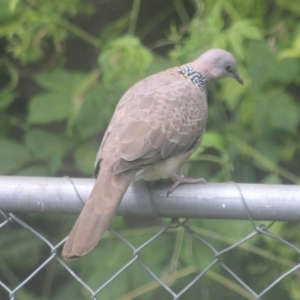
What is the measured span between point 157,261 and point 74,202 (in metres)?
1.14

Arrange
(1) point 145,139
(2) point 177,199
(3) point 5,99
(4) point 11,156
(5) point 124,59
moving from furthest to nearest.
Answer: (3) point 5,99 → (4) point 11,156 → (5) point 124,59 → (1) point 145,139 → (2) point 177,199

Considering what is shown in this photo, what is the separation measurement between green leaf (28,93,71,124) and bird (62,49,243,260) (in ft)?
1.88

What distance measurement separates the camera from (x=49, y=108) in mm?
2500

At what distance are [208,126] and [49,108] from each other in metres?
0.65

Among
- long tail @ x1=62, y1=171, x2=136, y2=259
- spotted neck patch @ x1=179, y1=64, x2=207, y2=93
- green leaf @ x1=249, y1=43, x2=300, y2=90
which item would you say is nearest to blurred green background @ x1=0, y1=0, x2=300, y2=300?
green leaf @ x1=249, y1=43, x2=300, y2=90

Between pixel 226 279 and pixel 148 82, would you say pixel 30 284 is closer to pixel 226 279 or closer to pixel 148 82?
pixel 226 279

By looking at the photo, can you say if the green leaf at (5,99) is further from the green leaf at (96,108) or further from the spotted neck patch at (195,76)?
the spotted neck patch at (195,76)

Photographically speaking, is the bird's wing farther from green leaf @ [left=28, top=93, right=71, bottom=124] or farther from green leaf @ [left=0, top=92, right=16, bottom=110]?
green leaf @ [left=0, top=92, right=16, bottom=110]

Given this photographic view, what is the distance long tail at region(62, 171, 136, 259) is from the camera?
1.23 metres

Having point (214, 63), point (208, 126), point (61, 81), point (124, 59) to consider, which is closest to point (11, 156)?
point (61, 81)

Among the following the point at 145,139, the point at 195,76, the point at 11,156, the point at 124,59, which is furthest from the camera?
the point at 11,156

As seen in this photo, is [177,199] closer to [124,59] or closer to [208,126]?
[124,59]

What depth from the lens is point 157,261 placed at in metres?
2.38

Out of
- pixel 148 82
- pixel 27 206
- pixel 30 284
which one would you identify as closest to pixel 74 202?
pixel 27 206
